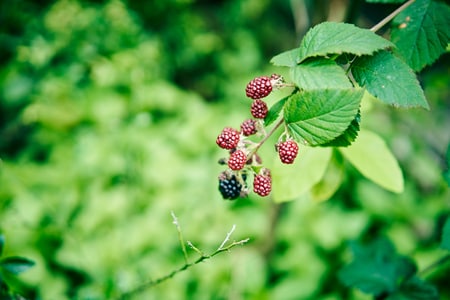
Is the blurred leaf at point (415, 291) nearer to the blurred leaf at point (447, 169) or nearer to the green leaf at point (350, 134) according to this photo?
the blurred leaf at point (447, 169)

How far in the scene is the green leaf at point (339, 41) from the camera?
668mm

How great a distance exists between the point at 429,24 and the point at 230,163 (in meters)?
0.59

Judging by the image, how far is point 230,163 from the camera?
2.53 feet

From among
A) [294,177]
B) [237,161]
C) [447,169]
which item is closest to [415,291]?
[447,169]

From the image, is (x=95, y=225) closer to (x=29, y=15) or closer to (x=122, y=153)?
(x=122, y=153)

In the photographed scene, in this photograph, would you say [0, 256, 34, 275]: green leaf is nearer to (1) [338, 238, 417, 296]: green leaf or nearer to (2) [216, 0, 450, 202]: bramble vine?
(2) [216, 0, 450, 202]: bramble vine

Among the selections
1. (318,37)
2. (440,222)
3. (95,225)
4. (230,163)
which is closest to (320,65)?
(318,37)

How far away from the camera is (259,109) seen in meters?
0.80

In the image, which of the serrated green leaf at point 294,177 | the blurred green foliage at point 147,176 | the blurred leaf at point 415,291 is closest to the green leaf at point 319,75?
the serrated green leaf at point 294,177

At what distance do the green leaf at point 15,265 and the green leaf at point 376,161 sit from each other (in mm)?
1076

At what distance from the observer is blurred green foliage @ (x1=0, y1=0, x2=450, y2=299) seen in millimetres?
2309

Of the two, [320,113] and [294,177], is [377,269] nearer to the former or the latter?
[294,177]

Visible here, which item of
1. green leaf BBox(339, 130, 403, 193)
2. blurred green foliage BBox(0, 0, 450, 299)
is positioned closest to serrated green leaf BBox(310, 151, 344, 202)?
green leaf BBox(339, 130, 403, 193)

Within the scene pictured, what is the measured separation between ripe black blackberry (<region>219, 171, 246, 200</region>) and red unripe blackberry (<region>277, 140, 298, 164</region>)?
16 cm
